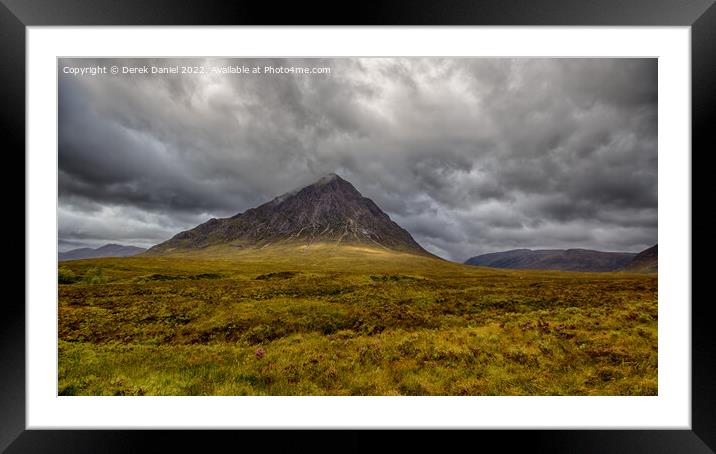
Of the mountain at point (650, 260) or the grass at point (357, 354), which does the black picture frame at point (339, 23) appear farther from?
the grass at point (357, 354)

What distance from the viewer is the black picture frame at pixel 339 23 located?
4.39 metres

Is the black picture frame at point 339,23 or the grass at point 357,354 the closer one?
the black picture frame at point 339,23

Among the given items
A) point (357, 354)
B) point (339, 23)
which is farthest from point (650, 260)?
point (339, 23)

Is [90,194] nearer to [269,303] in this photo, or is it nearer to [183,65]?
[269,303]

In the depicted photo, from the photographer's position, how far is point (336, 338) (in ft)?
28.5

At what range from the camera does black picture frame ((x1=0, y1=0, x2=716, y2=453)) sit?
4387 mm

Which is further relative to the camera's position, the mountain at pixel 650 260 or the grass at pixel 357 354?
the grass at pixel 357 354

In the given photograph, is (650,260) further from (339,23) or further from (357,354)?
(339,23)

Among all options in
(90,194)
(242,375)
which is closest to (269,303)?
(242,375)

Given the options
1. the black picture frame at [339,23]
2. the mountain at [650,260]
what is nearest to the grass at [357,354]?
the black picture frame at [339,23]

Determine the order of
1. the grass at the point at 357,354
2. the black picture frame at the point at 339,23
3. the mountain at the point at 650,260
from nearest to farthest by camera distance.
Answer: the black picture frame at the point at 339,23 < the mountain at the point at 650,260 < the grass at the point at 357,354

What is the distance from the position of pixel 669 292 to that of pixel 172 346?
11503 millimetres

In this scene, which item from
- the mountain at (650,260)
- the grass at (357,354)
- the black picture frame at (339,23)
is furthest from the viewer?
the grass at (357,354)

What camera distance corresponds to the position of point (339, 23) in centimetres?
447
